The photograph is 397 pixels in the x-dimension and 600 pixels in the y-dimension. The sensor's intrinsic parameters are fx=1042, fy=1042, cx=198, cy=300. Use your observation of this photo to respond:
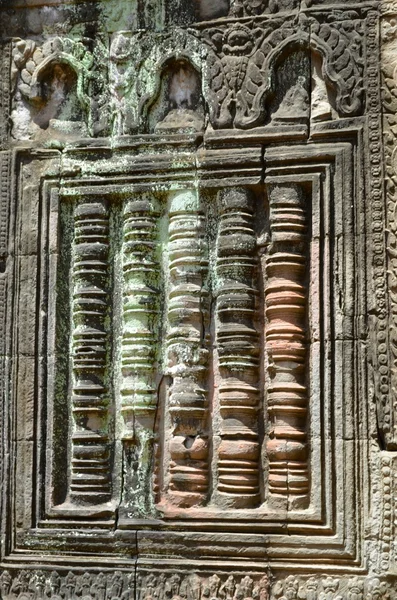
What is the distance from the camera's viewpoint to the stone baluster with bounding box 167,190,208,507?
23.9 ft

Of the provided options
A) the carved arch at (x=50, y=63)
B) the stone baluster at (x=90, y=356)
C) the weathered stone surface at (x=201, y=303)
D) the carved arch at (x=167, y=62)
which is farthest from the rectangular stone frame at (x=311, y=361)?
the carved arch at (x=50, y=63)

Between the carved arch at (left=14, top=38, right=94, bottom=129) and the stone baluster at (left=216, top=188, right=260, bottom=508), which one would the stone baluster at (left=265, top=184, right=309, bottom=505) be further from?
the carved arch at (left=14, top=38, right=94, bottom=129)

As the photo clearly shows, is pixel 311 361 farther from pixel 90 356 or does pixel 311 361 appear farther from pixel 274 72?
pixel 274 72

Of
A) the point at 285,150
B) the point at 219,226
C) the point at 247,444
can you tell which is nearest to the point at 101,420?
→ the point at 247,444

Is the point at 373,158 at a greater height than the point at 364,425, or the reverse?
the point at 373,158

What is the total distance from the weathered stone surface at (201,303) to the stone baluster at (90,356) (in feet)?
0.05

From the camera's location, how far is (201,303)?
745cm

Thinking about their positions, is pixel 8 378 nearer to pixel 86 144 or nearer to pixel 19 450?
pixel 19 450

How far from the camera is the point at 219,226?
752 centimetres

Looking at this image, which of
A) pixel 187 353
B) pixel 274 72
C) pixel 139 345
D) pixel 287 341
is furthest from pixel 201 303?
pixel 274 72

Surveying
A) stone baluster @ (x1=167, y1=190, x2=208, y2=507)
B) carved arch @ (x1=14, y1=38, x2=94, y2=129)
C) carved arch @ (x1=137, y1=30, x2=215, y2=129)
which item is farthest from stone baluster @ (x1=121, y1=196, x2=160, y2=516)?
carved arch @ (x1=14, y1=38, x2=94, y2=129)

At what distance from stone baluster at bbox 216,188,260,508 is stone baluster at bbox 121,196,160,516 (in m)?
0.49

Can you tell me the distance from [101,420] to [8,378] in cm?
77

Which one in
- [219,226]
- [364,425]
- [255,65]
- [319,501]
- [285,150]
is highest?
[255,65]
